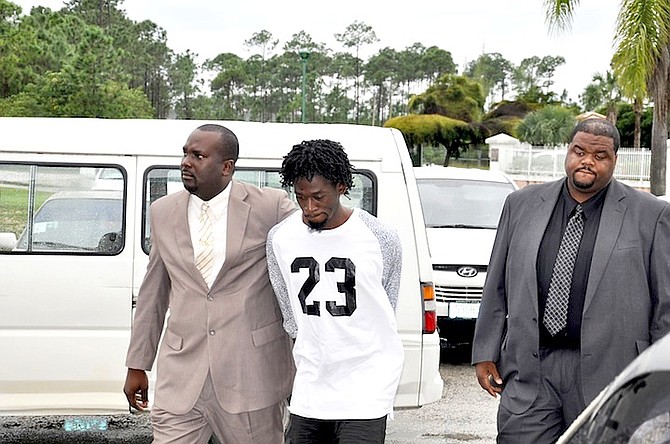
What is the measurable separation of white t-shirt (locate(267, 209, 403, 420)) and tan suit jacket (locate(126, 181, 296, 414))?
21 centimetres

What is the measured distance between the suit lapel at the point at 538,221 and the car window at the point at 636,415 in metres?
1.86

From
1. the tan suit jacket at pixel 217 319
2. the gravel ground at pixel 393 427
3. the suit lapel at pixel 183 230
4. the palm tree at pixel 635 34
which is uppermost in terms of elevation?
the palm tree at pixel 635 34

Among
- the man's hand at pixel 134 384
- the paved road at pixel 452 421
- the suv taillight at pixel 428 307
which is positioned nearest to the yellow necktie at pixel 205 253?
the man's hand at pixel 134 384

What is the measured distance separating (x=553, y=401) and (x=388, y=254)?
87cm

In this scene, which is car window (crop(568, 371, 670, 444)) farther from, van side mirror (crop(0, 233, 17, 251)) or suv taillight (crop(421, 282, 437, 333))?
van side mirror (crop(0, 233, 17, 251))

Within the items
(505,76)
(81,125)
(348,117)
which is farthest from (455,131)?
(505,76)

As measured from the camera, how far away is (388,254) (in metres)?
4.38

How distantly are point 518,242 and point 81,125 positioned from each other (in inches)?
120

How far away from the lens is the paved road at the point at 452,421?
7793 mm

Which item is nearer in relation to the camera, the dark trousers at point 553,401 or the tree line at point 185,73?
the dark trousers at point 553,401

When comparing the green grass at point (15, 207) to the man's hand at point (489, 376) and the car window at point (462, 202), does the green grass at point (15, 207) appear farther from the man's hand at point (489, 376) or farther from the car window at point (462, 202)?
the car window at point (462, 202)

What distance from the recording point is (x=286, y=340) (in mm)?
4629

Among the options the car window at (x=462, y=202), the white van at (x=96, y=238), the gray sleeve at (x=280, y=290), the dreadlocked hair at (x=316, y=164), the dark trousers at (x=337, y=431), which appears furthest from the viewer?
the car window at (x=462, y=202)

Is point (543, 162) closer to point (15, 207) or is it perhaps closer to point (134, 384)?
point (15, 207)
